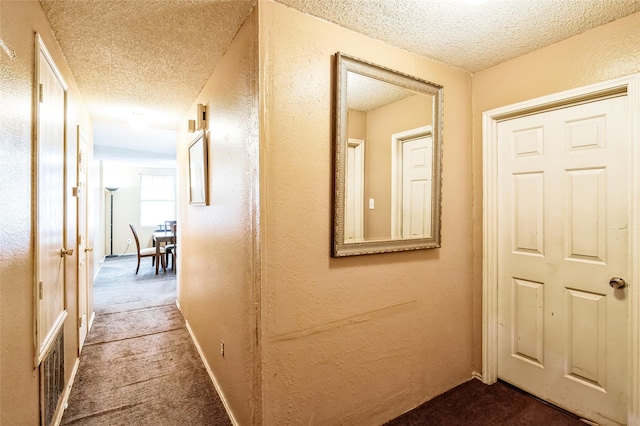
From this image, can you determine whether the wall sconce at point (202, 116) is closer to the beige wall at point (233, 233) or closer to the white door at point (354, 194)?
the beige wall at point (233, 233)


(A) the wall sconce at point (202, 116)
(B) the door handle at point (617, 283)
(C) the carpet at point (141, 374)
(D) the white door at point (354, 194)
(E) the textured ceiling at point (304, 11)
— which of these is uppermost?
(E) the textured ceiling at point (304, 11)

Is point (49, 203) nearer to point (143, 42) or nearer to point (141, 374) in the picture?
point (143, 42)

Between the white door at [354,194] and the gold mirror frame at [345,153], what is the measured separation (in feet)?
0.10

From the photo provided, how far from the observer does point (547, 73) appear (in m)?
1.95

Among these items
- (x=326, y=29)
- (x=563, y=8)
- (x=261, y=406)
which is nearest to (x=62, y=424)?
(x=261, y=406)

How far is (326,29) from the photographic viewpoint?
166 centimetres

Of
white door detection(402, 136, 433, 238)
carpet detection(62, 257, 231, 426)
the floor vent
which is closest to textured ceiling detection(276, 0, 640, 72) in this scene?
white door detection(402, 136, 433, 238)

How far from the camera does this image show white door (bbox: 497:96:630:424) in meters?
1.75

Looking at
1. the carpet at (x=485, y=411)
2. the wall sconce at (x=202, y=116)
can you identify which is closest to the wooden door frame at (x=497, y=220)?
the carpet at (x=485, y=411)

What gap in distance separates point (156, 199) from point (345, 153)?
8.11m

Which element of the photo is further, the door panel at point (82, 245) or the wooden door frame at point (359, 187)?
the door panel at point (82, 245)

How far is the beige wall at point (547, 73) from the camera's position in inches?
65.6

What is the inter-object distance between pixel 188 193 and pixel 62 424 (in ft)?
6.47

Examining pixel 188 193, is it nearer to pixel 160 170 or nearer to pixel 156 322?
pixel 156 322
